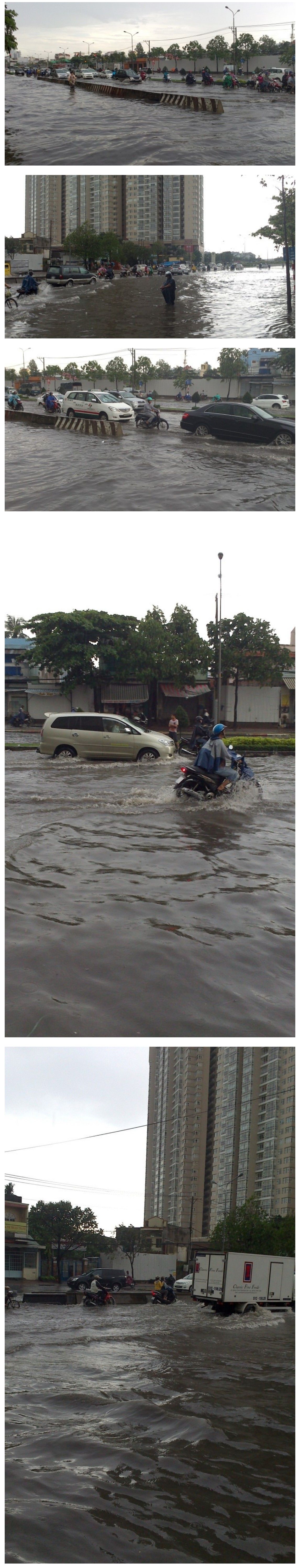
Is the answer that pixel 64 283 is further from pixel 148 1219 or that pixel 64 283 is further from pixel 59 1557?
pixel 59 1557

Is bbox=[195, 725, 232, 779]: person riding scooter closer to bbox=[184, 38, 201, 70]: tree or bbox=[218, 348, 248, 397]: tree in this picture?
bbox=[218, 348, 248, 397]: tree

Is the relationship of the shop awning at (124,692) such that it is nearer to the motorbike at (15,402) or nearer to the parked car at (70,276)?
the motorbike at (15,402)

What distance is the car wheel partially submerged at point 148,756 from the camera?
36.8 ft

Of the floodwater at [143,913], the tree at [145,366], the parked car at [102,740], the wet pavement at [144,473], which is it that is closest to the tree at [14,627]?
the wet pavement at [144,473]

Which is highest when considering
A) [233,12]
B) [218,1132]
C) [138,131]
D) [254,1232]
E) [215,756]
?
[233,12]

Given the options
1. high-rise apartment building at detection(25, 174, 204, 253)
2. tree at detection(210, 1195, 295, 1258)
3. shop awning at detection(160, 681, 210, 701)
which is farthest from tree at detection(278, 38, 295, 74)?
tree at detection(210, 1195, 295, 1258)

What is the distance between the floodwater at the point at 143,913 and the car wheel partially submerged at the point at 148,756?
2.20 ft

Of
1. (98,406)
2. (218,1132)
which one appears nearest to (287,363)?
(98,406)

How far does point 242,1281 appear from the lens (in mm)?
8164

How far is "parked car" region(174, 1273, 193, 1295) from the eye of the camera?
7918 millimetres

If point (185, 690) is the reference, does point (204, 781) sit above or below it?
below

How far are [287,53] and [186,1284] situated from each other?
11253 millimetres

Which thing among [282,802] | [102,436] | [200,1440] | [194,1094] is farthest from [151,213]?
[200,1440]

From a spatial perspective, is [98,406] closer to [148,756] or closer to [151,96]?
[151,96]
